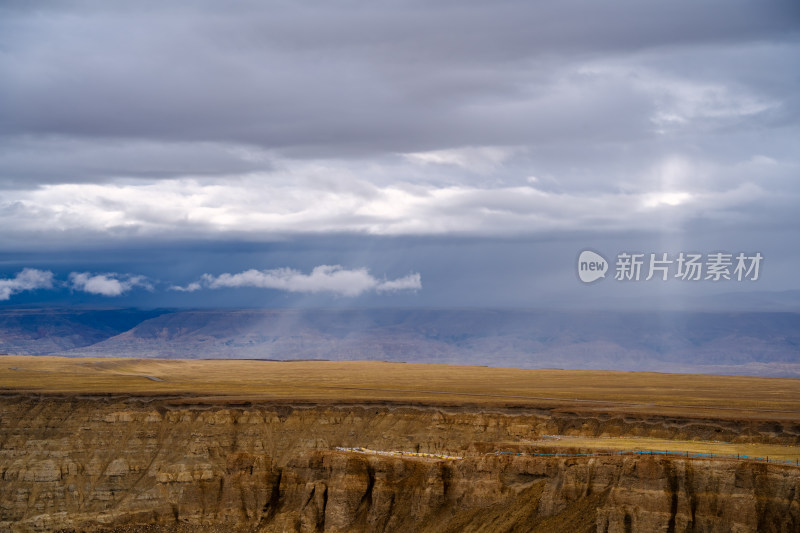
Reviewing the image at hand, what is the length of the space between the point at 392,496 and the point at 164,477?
39.4 meters

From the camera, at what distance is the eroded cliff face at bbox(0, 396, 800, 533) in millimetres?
79625

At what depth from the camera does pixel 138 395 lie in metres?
164

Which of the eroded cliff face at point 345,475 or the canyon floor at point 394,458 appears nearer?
the eroded cliff face at point 345,475

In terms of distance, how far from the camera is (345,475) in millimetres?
105625

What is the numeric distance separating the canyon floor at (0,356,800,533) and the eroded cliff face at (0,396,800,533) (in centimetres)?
16

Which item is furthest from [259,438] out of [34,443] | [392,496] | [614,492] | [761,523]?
[761,523]

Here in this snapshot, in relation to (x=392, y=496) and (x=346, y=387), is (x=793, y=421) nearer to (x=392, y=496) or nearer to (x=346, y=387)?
(x=392, y=496)

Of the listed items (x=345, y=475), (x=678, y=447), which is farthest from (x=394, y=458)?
(x=678, y=447)

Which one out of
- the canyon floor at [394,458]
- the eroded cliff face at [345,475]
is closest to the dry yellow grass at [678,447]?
the canyon floor at [394,458]

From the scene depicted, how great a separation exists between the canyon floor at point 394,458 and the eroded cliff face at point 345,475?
0.53ft

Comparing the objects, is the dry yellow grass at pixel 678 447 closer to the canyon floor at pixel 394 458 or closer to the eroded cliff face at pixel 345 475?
the canyon floor at pixel 394 458

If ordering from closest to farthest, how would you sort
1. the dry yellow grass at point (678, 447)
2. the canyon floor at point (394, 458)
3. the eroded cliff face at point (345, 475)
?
the eroded cliff face at point (345, 475), the canyon floor at point (394, 458), the dry yellow grass at point (678, 447)

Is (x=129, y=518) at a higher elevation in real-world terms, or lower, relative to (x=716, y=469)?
lower

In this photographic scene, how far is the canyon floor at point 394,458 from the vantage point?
8075cm
